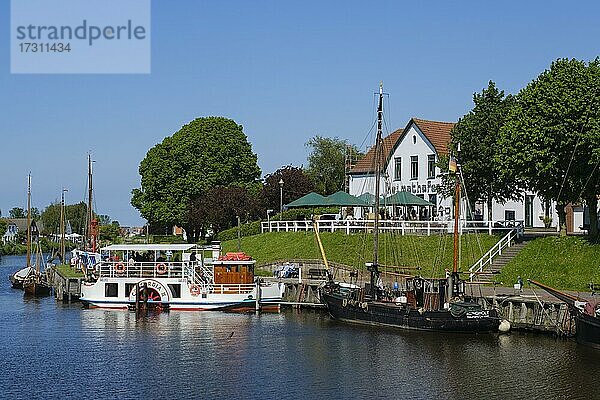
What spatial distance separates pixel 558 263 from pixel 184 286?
71.9ft

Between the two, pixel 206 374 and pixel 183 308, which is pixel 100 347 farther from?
pixel 183 308

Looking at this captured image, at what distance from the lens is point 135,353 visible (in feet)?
135

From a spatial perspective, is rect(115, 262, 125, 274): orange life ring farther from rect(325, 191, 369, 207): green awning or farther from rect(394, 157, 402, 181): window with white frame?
rect(394, 157, 402, 181): window with white frame

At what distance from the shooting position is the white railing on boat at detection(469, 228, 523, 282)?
2196 inches

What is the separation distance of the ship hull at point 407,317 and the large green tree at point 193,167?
4868cm

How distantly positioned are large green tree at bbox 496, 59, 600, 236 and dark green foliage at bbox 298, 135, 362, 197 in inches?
2186

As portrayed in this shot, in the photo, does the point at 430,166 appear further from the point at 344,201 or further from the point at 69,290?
the point at 69,290

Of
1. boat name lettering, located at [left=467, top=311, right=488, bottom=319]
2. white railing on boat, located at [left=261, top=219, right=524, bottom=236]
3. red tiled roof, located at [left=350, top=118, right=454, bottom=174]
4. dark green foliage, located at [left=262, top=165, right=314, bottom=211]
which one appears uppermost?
red tiled roof, located at [left=350, top=118, right=454, bottom=174]

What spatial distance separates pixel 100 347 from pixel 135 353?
2.40m

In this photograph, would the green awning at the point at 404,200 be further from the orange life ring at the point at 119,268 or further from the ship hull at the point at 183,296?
the orange life ring at the point at 119,268

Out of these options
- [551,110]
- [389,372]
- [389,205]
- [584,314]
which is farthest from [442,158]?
[389,372]

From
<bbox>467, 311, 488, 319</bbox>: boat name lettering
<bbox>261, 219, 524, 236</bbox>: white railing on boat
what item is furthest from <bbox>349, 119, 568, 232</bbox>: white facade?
<bbox>467, 311, 488, 319</bbox>: boat name lettering

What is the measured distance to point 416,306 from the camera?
45781mm

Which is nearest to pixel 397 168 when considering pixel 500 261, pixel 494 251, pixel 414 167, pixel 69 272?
pixel 414 167
